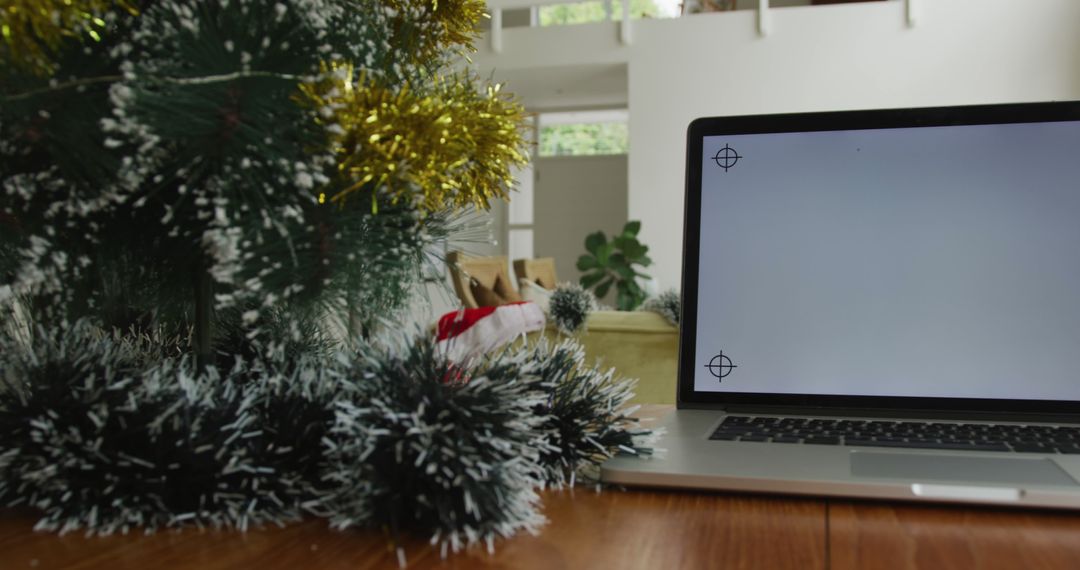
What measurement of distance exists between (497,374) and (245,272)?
13cm

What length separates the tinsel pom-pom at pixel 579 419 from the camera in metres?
0.48

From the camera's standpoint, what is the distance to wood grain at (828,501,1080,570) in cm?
36

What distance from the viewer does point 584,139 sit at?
8.98 metres

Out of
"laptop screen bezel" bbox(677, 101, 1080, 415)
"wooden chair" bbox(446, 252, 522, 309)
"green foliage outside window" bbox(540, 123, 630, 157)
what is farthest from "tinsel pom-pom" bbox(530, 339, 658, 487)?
"green foliage outside window" bbox(540, 123, 630, 157)

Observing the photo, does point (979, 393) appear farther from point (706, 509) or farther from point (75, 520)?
point (75, 520)

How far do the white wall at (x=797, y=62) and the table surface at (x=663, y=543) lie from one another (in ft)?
19.9

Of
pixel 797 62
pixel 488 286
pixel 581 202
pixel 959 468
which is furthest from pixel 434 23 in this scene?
pixel 581 202

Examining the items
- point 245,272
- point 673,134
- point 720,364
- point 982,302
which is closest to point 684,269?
point 720,364

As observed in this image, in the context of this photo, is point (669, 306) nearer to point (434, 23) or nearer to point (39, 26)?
point (434, 23)

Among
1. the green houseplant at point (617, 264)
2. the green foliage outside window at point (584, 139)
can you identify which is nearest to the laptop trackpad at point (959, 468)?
the green houseplant at point (617, 264)

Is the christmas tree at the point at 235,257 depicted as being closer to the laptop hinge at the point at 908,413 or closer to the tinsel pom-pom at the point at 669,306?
the laptop hinge at the point at 908,413

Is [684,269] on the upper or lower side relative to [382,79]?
lower

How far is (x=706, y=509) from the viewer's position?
0.44 metres

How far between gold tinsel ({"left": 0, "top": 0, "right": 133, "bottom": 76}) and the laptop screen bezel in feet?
1.46
